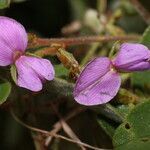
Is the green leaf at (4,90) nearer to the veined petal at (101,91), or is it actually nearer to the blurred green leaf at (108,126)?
the veined petal at (101,91)

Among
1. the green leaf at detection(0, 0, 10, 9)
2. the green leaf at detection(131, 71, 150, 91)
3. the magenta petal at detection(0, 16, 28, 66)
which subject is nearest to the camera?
the magenta petal at detection(0, 16, 28, 66)

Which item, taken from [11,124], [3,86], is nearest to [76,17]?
[11,124]

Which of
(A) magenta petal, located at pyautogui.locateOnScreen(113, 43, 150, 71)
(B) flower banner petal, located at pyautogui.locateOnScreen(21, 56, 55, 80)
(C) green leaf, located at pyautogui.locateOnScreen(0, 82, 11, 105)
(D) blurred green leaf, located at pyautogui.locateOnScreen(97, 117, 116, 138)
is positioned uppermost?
(A) magenta petal, located at pyautogui.locateOnScreen(113, 43, 150, 71)

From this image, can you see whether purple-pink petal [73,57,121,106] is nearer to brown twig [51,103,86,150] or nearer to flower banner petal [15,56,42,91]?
flower banner petal [15,56,42,91]

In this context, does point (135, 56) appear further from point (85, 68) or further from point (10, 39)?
point (10, 39)

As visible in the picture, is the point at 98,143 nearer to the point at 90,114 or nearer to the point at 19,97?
the point at 90,114

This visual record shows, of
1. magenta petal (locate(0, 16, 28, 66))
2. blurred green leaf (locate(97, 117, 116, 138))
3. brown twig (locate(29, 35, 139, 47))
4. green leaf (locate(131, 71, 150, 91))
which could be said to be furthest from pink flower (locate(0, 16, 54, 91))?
green leaf (locate(131, 71, 150, 91))
